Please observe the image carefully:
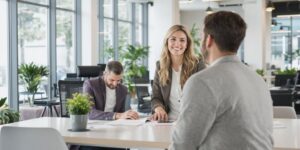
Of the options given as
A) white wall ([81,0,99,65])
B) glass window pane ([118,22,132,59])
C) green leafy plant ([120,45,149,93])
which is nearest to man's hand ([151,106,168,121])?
white wall ([81,0,99,65])

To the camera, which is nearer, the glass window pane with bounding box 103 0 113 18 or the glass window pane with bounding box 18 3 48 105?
the glass window pane with bounding box 18 3 48 105

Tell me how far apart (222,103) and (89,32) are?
9.45m

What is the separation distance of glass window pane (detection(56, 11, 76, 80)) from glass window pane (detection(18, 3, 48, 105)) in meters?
0.47

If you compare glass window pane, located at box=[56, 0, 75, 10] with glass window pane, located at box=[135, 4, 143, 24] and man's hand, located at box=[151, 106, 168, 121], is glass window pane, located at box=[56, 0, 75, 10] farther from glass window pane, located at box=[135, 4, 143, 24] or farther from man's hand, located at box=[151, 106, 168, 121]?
man's hand, located at box=[151, 106, 168, 121]

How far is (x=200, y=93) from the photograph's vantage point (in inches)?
57.3

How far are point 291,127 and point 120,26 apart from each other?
1156 centimetres

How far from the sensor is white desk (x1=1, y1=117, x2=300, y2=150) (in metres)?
2.19

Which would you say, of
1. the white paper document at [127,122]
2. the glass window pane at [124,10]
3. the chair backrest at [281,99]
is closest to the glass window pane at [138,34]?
the glass window pane at [124,10]

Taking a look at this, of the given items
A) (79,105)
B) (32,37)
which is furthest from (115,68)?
(32,37)

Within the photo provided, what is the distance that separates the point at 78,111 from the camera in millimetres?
2658

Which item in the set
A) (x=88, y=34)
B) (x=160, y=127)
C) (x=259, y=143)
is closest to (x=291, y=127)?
(x=160, y=127)

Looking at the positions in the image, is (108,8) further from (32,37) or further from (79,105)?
(79,105)

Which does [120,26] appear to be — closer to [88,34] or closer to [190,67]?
[88,34]

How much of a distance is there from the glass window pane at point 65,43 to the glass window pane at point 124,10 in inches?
122
